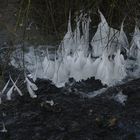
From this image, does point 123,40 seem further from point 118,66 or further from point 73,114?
point 73,114

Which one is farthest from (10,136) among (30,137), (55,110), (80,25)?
(80,25)

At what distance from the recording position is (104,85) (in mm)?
2959

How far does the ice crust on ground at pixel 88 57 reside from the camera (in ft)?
9.04

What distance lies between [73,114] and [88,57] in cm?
30

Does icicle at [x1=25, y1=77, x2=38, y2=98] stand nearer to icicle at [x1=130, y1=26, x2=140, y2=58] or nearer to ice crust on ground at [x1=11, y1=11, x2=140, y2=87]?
ice crust on ground at [x1=11, y1=11, x2=140, y2=87]

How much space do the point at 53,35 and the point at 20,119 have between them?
78cm

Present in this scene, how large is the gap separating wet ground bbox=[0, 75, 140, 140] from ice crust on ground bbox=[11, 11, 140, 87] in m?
0.08

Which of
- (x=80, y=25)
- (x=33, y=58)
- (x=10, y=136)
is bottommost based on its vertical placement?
(x=10, y=136)

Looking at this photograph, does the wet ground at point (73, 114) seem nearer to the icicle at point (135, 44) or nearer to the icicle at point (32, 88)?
the icicle at point (32, 88)

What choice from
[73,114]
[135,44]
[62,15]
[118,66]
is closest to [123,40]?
[135,44]

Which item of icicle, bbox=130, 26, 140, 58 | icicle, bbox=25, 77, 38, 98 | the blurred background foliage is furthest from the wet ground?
the blurred background foliage

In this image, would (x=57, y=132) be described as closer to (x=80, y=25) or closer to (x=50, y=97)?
(x=50, y=97)

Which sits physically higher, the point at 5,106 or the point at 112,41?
the point at 112,41

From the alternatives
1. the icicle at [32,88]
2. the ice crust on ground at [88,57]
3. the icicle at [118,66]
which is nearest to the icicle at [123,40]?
the ice crust on ground at [88,57]
